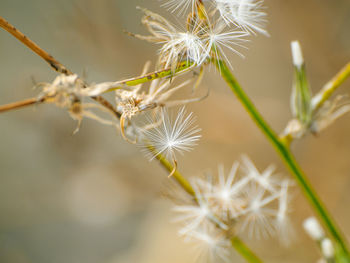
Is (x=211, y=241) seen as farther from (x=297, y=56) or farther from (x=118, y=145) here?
(x=118, y=145)

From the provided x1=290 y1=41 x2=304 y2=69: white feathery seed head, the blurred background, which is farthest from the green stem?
the blurred background

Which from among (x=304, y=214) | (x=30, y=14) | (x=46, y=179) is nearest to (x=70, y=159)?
(x=46, y=179)

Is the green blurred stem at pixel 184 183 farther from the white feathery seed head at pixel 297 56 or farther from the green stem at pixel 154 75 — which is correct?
the white feathery seed head at pixel 297 56

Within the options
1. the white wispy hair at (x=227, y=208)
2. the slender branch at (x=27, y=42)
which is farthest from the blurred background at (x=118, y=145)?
the slender branch at (x=27, y=42)

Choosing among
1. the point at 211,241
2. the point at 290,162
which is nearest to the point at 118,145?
the point at 211,241

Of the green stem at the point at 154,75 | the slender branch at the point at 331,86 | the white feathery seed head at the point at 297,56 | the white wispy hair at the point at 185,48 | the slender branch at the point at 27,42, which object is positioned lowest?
the slender branch at the point at 331,86

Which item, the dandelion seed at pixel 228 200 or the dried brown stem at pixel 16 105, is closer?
the dried brown stem at pixel 16 105
